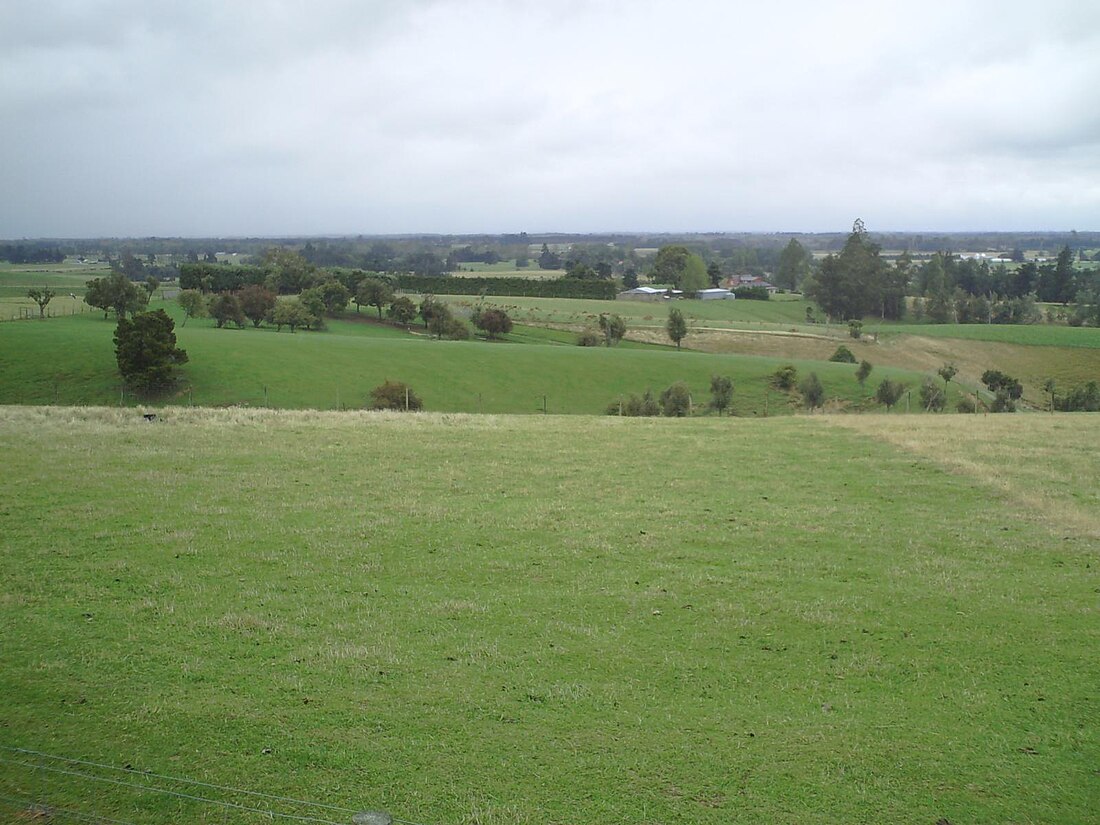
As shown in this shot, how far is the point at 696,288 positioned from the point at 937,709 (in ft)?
518

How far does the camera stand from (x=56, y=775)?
8094mm

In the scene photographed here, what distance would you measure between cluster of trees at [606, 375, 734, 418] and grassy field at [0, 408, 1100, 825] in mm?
30503

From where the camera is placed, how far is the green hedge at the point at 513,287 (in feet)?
456

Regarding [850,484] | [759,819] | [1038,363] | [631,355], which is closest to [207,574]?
[759,819]

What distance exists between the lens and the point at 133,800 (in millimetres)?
7809

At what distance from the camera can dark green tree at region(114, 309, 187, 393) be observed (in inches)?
2176

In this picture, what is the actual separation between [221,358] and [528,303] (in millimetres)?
68362

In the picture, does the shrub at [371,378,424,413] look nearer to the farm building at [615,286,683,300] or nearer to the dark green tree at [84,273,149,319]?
the dark green tree at [84,273,149,319]

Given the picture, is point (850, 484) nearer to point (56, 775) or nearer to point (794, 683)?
point (794, 683)

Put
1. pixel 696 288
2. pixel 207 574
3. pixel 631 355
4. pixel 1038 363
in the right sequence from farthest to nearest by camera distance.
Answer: pixel 696 288 → pixel 1038 363 → pixel 631 355 → pixel 207 574

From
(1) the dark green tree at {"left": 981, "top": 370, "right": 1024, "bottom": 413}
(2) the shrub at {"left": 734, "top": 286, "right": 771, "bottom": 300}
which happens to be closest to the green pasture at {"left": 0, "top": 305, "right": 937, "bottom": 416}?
(1) the dark green tree at {"left": 981, "top": 370, "right": 1024, "bottom": 413}

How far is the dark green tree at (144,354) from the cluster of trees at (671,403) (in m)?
29.8

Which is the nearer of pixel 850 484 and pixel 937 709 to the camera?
pixel 937 709

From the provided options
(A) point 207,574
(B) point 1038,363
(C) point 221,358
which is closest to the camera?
(A) point 207,574
